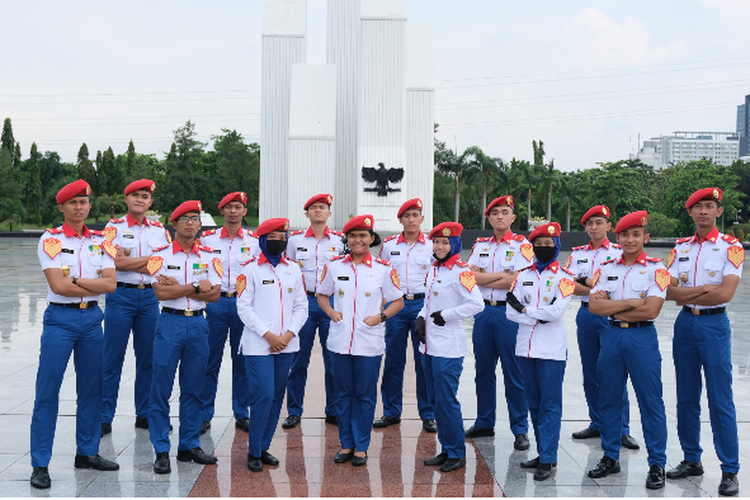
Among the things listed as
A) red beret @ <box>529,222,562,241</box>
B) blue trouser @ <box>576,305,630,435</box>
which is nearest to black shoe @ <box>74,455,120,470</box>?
red beret @ <box>529,222,562,241</box>

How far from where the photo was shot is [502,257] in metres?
6.29

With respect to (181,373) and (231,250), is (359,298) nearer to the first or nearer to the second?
(181,373)

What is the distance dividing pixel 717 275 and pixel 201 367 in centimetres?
373

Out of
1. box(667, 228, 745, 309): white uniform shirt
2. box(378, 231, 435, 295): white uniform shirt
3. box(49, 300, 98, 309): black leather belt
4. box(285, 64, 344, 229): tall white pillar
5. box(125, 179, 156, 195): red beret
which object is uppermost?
box(285, 64, 344, 229): tall white pillar

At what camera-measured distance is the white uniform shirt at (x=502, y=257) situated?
618cm

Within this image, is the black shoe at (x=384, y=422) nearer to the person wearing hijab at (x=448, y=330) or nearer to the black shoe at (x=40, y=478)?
the person wearing hijab at (x=448, y=330)

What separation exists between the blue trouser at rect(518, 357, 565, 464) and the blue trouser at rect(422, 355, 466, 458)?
1.80 feet

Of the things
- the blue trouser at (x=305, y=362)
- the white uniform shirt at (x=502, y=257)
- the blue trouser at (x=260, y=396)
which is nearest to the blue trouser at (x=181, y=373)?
the blue trouser at (x=260, y=396)

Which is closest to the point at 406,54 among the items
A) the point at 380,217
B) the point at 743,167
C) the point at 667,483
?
the point at 380,217

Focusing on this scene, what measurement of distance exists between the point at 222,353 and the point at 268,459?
49.7 inches

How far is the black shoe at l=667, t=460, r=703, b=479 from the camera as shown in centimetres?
496

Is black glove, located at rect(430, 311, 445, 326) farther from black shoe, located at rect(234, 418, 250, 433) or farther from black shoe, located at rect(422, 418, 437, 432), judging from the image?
black shoe, located at rect(234, 418, 250, 433)

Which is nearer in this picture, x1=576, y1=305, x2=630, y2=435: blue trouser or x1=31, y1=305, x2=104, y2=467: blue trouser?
x1=31, y1=305, x2=104, y2=467: blue trouser

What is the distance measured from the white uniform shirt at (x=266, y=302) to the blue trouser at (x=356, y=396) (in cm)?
42
